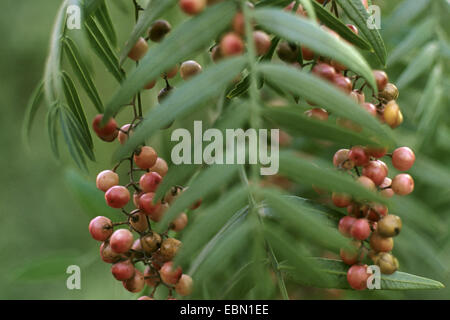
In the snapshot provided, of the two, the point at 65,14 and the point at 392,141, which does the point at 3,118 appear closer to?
the point at 65,14

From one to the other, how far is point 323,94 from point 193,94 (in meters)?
0.09

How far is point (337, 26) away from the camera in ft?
1.68

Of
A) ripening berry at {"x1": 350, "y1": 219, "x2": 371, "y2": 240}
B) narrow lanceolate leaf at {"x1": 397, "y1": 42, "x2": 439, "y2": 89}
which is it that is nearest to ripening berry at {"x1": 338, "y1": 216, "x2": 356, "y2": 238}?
ripening berry at {"x1": 350, "y1": 219, "x2": 371, "y2": 240}

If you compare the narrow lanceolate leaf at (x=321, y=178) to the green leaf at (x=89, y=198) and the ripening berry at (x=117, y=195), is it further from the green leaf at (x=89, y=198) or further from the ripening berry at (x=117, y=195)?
the green leaf at (x=89, y=198)

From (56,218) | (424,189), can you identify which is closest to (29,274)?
(424,189)

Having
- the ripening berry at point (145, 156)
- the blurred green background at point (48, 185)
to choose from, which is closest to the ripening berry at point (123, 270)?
the ripening berry at point (145, 156)

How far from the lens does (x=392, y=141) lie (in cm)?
40

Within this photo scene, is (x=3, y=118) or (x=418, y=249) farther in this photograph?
(x=3, y=118)

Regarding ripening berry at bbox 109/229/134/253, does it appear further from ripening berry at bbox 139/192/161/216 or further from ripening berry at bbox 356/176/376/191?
ripening berry at bbox 356/176/376/191

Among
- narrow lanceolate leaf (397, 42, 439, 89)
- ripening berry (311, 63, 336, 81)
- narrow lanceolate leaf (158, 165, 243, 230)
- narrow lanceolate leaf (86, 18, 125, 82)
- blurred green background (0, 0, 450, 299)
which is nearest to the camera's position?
narrow lanceolate leaf (158, 165, 243, 230)

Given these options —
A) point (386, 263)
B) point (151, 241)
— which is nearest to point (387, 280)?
point (386, 263)

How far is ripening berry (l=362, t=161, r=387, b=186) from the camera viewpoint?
0.51m

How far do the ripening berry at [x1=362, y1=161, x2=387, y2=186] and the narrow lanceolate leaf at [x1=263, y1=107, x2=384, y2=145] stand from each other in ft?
0.42

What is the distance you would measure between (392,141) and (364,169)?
0.12 metres
